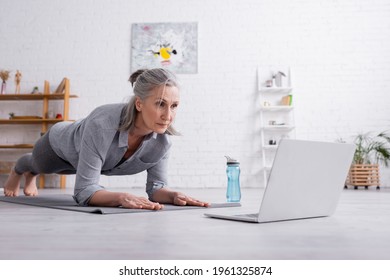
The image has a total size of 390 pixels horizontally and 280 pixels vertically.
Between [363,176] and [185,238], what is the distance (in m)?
3.99

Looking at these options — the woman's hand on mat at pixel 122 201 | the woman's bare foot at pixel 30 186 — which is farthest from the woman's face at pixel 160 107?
the woman's bare foot at pixel 30 186

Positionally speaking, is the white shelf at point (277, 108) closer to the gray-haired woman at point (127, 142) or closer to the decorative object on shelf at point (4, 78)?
the gray-haired woman at point (127, 142)

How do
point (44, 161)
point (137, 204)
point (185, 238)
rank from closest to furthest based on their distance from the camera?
point (185, 238), point (137, 204), point (44, 161)

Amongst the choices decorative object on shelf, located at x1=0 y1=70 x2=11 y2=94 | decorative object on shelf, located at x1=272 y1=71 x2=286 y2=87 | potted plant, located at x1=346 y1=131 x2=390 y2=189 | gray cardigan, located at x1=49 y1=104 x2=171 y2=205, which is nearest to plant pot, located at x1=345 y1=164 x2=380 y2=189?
potted plant, located at x1=346 y1=131 x2=390 y2=189

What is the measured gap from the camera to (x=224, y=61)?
5.26m

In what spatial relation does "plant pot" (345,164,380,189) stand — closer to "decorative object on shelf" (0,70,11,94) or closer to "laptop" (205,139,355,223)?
"laptop" (205,139,355,223)

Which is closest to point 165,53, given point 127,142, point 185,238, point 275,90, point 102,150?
point 275,90

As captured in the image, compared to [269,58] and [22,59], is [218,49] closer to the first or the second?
[269,58]

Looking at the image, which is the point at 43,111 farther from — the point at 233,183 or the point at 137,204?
the point at 137,204

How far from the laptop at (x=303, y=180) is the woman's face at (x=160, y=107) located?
457mm

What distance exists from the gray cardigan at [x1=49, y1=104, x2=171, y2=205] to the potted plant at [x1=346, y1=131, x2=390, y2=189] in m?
3.16
